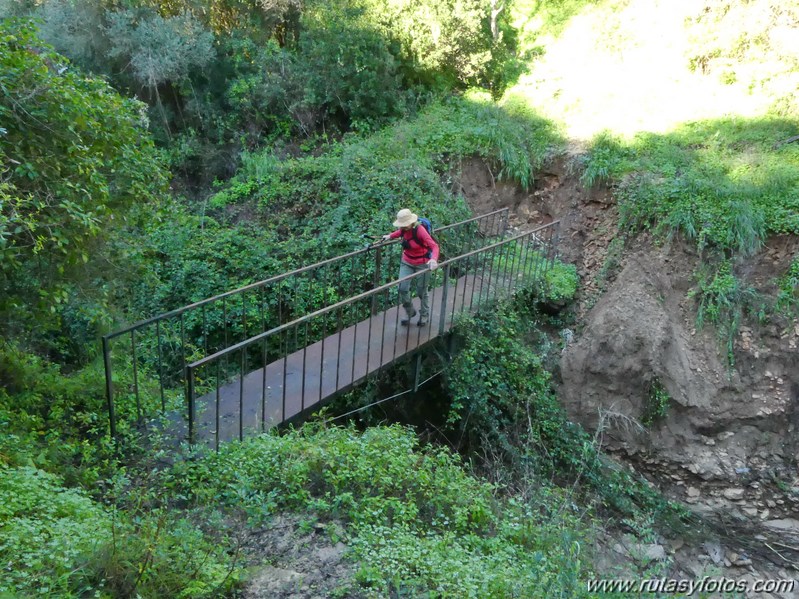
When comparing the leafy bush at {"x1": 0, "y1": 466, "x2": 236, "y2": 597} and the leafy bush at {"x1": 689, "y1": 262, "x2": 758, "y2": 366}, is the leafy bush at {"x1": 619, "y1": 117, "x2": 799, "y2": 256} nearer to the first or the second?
the leafy bush at {"x1": 689, "y1": 262, "x2": 758, "y2": 366}

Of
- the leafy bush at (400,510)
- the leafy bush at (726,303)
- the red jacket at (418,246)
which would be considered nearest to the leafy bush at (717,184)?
the leafy bush at (726,303)

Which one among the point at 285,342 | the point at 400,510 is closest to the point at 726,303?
the point at 285,342

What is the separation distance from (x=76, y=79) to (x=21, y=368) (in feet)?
9.20

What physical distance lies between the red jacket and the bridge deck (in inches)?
28.4

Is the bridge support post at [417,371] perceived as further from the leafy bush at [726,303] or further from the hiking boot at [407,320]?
the leafy bush at [726,303]

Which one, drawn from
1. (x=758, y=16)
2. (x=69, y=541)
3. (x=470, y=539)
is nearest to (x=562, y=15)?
(x=758, y=16)

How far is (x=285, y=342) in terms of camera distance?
7.10 metres

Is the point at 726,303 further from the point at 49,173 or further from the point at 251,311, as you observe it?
Answer: the point at 49,173

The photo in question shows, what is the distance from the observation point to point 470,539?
14.8 ft

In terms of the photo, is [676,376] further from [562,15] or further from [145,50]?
[145,50]

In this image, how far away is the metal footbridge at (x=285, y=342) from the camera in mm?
5660

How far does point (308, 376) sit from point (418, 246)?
6.71 ft

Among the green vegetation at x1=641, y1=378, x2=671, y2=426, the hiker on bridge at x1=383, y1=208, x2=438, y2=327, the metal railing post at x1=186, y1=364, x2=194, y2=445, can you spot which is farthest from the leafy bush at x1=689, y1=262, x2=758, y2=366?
the metal railing post at x1=186, y1=364, x2=194, y2=445

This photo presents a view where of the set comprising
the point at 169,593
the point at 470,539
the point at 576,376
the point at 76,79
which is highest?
the point at 76,79
